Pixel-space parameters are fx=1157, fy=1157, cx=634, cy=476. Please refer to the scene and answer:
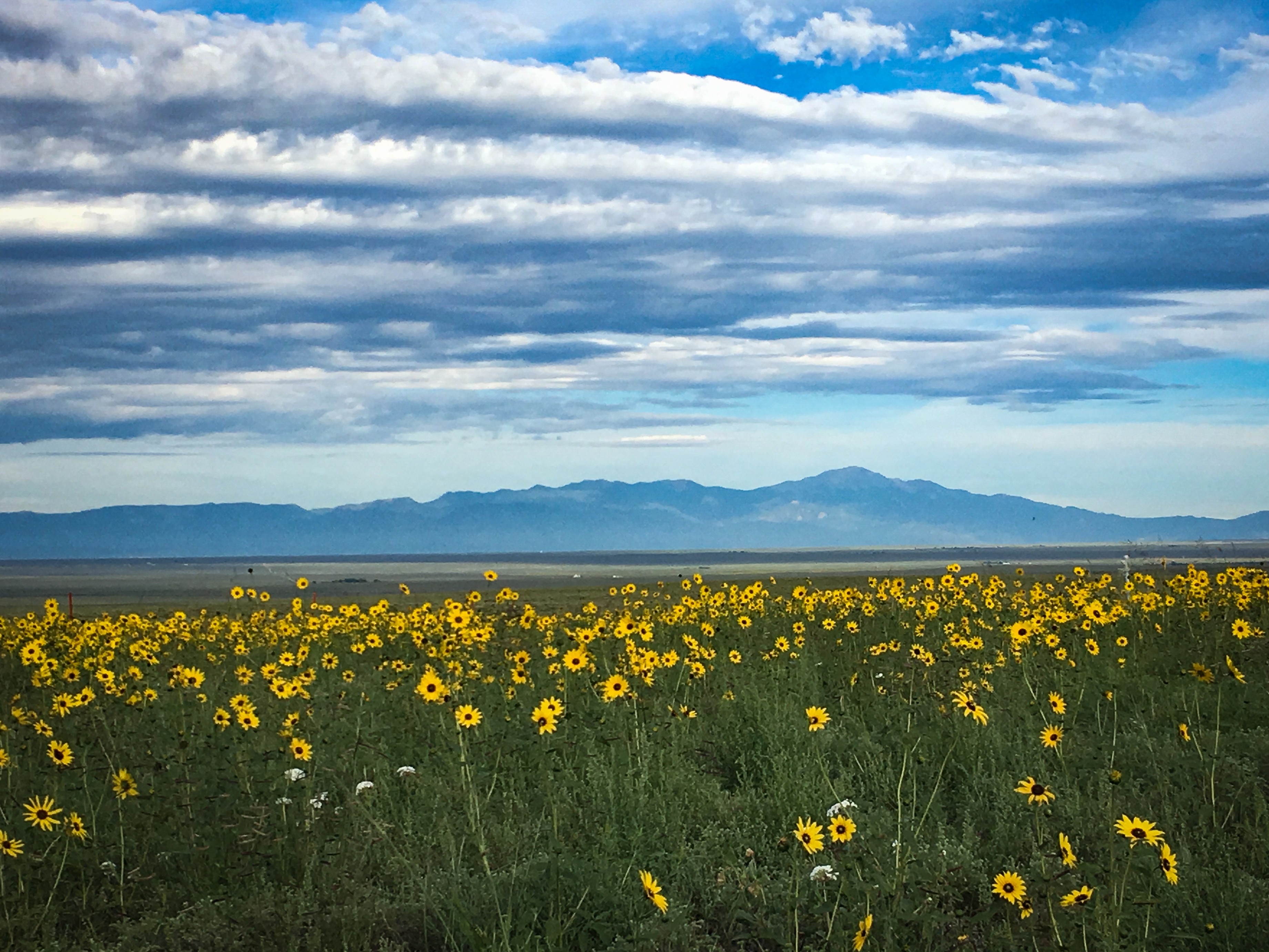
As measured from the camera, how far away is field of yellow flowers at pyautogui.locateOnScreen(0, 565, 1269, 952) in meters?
5.46

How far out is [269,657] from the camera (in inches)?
513

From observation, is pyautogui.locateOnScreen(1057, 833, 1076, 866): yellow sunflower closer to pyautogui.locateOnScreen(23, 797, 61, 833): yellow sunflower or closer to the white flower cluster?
the white flower cluster

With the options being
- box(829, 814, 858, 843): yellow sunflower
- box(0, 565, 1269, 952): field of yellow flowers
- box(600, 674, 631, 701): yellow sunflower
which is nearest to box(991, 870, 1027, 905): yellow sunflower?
box(0, 565, 1269, 952): field of yellow flowers

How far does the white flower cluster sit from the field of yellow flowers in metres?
0.04

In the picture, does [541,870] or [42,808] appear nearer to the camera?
[541,870]

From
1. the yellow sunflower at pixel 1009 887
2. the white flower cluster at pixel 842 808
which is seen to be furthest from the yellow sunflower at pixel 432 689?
the yellow sunflower at pixel 1009 887

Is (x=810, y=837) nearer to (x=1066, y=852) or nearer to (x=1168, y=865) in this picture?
(x=1066, y=852)

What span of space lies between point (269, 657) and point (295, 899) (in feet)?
25.2

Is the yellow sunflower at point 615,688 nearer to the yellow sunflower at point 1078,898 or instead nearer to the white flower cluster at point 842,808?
the white flower cluster at point 842,808

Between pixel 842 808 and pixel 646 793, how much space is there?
1.35m

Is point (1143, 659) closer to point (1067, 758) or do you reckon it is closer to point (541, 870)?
point (1067, 758)

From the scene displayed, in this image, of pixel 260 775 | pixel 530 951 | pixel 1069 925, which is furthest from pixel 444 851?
pixel 1069 925

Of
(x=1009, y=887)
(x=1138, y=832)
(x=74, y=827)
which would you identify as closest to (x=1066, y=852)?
(x=1009, y=887)

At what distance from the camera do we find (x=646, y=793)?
724 cm
